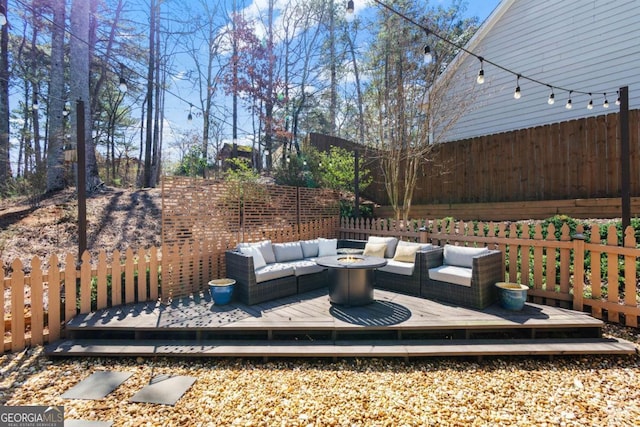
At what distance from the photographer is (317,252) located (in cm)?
585

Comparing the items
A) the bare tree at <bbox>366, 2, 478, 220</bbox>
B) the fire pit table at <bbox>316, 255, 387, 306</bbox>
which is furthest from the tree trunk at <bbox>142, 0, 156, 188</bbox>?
the fire pit table at <bbox>316, 255, 387, 306</bbox>

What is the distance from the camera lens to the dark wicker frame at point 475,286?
13.1 ft

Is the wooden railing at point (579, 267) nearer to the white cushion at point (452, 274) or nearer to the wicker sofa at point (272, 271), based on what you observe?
the white cushion at point (452, 274)

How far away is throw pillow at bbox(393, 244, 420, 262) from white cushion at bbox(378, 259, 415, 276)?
0.28 feet

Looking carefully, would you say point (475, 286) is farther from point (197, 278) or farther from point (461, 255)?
point (197, 278)

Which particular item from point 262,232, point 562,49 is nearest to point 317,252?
point 262,232

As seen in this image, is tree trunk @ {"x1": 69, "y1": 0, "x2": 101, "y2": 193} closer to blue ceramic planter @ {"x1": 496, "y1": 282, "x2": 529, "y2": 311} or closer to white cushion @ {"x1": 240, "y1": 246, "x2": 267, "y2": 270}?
white cushion @ {"x1": 240, "y1": 246, "x2": 267, "y2": 270}

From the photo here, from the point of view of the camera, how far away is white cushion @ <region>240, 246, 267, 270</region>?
15.5ft

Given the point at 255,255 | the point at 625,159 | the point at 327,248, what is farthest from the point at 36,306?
the point at 625,159

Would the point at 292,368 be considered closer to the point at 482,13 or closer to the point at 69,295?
the point at 69,295

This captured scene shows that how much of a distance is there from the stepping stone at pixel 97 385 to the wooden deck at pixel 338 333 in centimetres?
31

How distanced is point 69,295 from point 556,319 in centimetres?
605

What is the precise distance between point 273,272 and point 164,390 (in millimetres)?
2177

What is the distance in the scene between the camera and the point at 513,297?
387 cm
